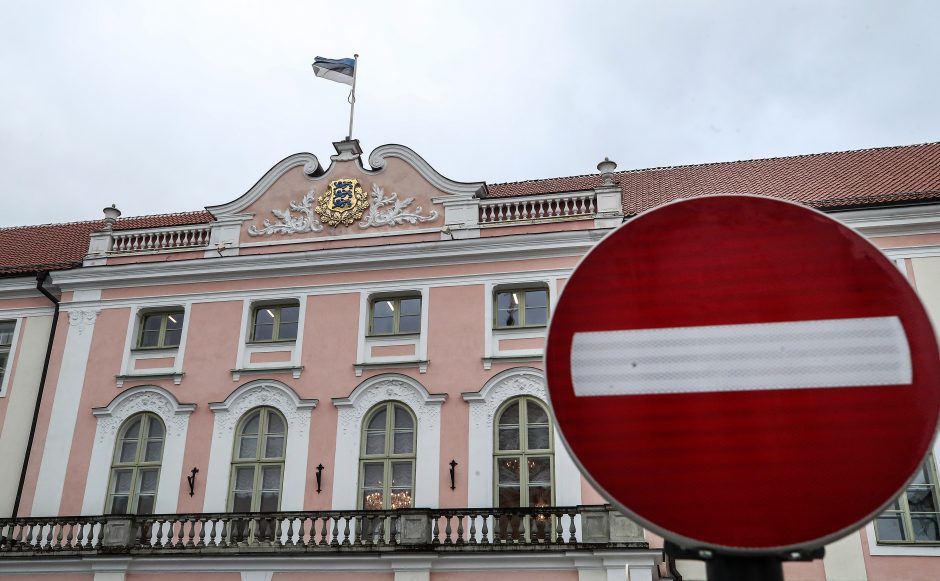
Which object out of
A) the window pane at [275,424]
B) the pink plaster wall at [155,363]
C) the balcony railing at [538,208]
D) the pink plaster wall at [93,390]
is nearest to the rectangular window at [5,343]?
the pink plaster wall at [93,390]

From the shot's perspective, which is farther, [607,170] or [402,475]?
[607,170]

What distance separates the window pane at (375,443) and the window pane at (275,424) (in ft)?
5.80

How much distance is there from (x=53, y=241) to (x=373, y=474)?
12.5 m

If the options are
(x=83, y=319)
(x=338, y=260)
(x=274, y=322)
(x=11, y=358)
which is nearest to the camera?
(x=338, y=260)

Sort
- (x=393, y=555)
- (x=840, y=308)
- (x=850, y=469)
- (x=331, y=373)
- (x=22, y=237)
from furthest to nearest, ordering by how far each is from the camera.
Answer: (x=22, y=237) < (x=331, y=373) < (x=393, y=555) < (x=840, y=308) < (x=850, y=469)

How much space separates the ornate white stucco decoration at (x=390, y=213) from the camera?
1734 centimetres

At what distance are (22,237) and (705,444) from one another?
987 inches

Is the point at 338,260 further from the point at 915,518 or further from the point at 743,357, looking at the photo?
the point at 743,357

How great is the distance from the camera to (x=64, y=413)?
17219 mm

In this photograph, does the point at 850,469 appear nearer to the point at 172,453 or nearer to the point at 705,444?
the point at 705,444

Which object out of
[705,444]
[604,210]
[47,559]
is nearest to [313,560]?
[47,559]

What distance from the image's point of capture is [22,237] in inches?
925

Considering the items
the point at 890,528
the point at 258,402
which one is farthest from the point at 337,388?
the point at 890,528

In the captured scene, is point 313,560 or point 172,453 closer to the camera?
point 313,560
